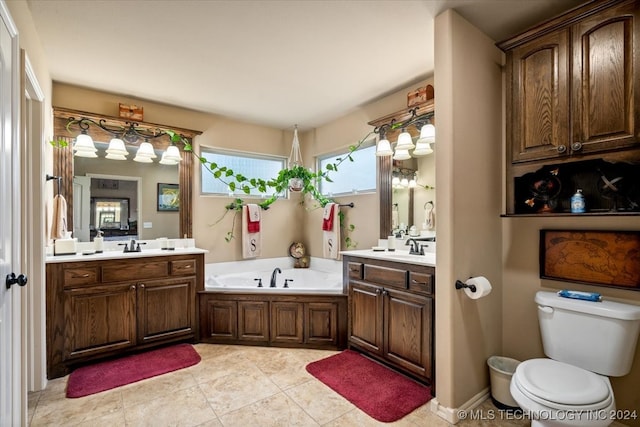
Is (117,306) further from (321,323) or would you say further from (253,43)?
(253,43)

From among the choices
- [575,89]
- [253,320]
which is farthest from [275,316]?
[575,89]

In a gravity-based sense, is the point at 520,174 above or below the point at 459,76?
below

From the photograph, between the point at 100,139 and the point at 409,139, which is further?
Answer: the point at 100,139

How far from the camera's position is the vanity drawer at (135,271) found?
8.63ft

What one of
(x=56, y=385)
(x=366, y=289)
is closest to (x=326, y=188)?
(x=366, y=289)

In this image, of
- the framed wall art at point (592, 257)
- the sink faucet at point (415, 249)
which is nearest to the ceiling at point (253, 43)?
the framed wall art at point (592, 257)

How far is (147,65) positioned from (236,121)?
147 centimetres

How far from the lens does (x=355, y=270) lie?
2.72 m

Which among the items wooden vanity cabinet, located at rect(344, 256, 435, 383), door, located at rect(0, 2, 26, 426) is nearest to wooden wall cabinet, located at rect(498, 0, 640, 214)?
wooden vanity cabinet, located at rect(344, 256, 435, 383)

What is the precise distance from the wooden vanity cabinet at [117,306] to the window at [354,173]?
1879mm

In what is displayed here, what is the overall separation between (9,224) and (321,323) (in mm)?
2283

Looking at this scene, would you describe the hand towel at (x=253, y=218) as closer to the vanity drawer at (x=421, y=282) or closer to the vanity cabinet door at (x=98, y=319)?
the vanity cabinet door at (x=98, y=319)

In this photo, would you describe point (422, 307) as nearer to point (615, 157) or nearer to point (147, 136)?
point (615, 157)

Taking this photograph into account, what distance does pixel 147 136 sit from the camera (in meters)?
3.35
